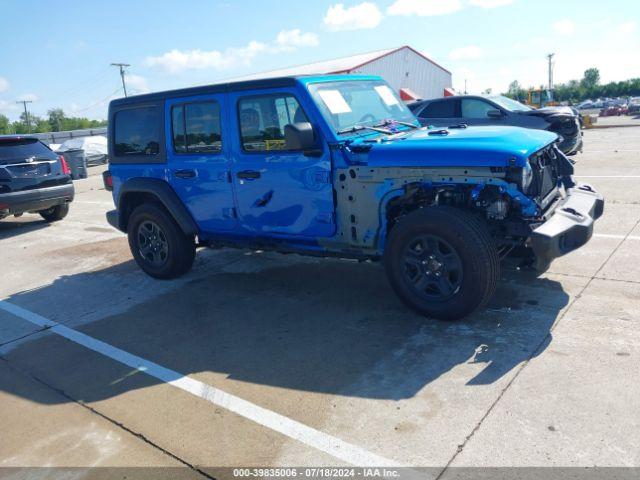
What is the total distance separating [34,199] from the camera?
32.2 ft

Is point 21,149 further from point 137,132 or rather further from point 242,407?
point 242,407

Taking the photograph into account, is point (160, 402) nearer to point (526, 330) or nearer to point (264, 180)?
point (264, 180)

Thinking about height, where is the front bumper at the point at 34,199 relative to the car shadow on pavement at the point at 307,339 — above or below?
above

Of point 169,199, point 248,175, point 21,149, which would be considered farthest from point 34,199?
point 248,175

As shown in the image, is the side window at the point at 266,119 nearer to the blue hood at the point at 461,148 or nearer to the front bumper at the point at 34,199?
the blue hood at the point at 461,148

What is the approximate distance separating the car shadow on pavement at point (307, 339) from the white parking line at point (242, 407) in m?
0.08

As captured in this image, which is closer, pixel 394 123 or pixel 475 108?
pixel 394 123

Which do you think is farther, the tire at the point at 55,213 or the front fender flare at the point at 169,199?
the tire at the point at 55,213

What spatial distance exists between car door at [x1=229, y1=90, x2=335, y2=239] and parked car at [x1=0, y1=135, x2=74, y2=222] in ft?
20.4

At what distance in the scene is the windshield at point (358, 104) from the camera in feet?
15.5

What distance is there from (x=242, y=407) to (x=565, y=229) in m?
2.60

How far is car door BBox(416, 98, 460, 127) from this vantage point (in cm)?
1204

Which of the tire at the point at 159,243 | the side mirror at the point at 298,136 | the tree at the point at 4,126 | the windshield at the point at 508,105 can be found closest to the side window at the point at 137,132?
the tire at the point at 159,243

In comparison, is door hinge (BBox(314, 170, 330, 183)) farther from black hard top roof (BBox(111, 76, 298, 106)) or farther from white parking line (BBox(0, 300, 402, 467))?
white parking line (BBox(0, 300, 402, 467))
